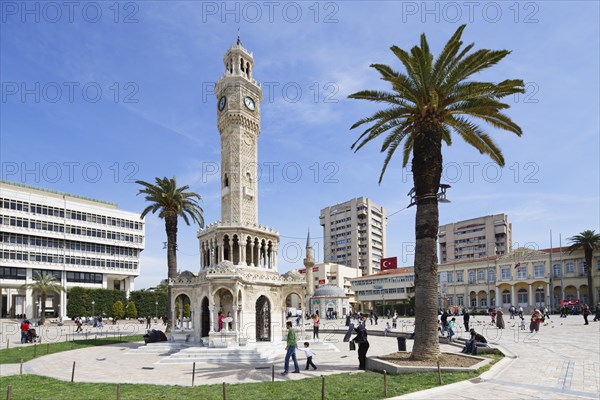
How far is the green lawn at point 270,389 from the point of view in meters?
14.4

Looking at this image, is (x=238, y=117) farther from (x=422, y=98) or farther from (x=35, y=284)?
(x=35, y=284)

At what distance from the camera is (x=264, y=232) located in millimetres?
37438

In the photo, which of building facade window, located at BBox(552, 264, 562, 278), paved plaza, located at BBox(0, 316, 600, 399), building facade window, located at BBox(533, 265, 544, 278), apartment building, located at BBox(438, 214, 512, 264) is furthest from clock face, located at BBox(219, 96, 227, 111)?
apartment building, located at BBox(438, 214, 512, 264)

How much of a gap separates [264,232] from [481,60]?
2221 cm

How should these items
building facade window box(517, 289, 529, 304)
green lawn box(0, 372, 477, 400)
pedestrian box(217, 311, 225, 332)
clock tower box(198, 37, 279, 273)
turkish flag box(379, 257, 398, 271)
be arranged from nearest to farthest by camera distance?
1. green lawn box(0, 372, 477, 400)
2. pedestrian box(217, 311, 225, 332)
3. clock tower box(198, 37, 279, 273)
4. building facade window box(517, 289, 529, 304)
5. turkish flag box(379, 257, 398, 271)

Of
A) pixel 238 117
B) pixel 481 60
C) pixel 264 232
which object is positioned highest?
pixel 238 117

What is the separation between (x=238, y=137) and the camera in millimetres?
37656

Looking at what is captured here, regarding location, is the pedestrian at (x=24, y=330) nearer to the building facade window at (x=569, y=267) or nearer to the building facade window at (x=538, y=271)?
the building facade window at (x=538, y=271)

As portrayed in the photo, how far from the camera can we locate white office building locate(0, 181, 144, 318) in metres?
73.1

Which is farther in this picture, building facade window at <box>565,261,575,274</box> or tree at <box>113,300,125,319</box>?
building facade window at <box>565,261,575,274</box>

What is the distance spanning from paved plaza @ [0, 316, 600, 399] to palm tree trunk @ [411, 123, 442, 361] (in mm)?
2834

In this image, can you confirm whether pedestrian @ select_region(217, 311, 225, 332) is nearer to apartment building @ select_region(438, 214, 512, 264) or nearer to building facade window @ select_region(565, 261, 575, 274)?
building facade window @ select_region(565, 261, 575, 274)

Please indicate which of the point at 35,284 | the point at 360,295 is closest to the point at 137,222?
the point at 35,284

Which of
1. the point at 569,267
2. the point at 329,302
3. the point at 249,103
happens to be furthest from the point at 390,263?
the point at 249,103
